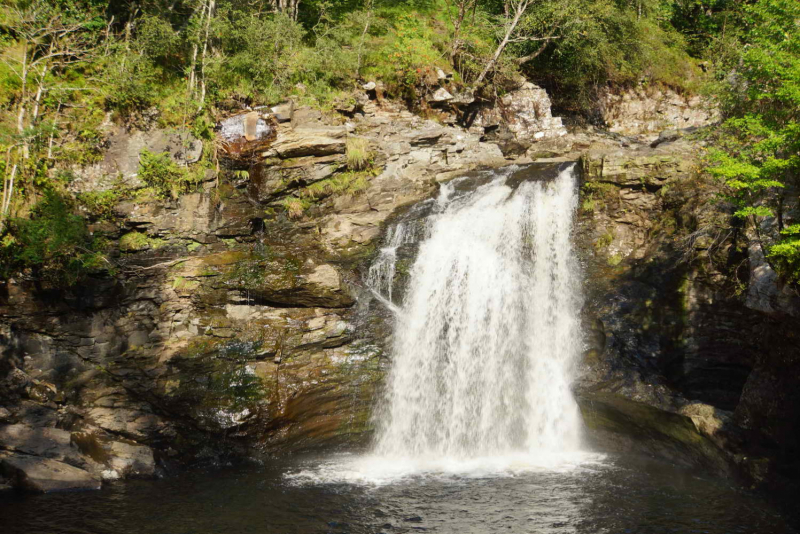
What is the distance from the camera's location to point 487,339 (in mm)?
11656

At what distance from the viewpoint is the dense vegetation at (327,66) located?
8891 mm

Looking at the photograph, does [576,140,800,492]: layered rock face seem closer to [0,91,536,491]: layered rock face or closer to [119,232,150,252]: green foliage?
[0,91,536,491]: layered rock face

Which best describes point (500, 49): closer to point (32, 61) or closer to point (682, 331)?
point (682, 331)

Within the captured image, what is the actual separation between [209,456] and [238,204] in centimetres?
633

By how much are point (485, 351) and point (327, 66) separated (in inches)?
447

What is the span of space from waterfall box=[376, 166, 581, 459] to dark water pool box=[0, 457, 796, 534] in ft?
5.16

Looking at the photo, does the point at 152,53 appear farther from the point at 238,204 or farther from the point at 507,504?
the point at 507,504

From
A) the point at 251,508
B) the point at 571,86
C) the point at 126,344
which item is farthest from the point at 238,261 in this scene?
the point at 571,86

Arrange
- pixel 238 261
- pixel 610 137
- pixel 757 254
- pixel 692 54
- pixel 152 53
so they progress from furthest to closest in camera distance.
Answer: pixel 692 54
pixel 610 137
pixel 152 53
pixel 238 261
pixel 757 254

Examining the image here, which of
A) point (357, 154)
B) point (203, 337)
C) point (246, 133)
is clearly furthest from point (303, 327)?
point (246, 133)

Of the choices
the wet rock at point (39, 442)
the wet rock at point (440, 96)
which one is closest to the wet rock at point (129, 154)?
the wet rock at point (39, 442)

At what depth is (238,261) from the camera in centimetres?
1227

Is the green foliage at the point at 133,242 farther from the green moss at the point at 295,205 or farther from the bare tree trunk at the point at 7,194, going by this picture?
the green moss at the point at 295,205

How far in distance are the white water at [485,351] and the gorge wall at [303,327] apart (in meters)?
0.51
